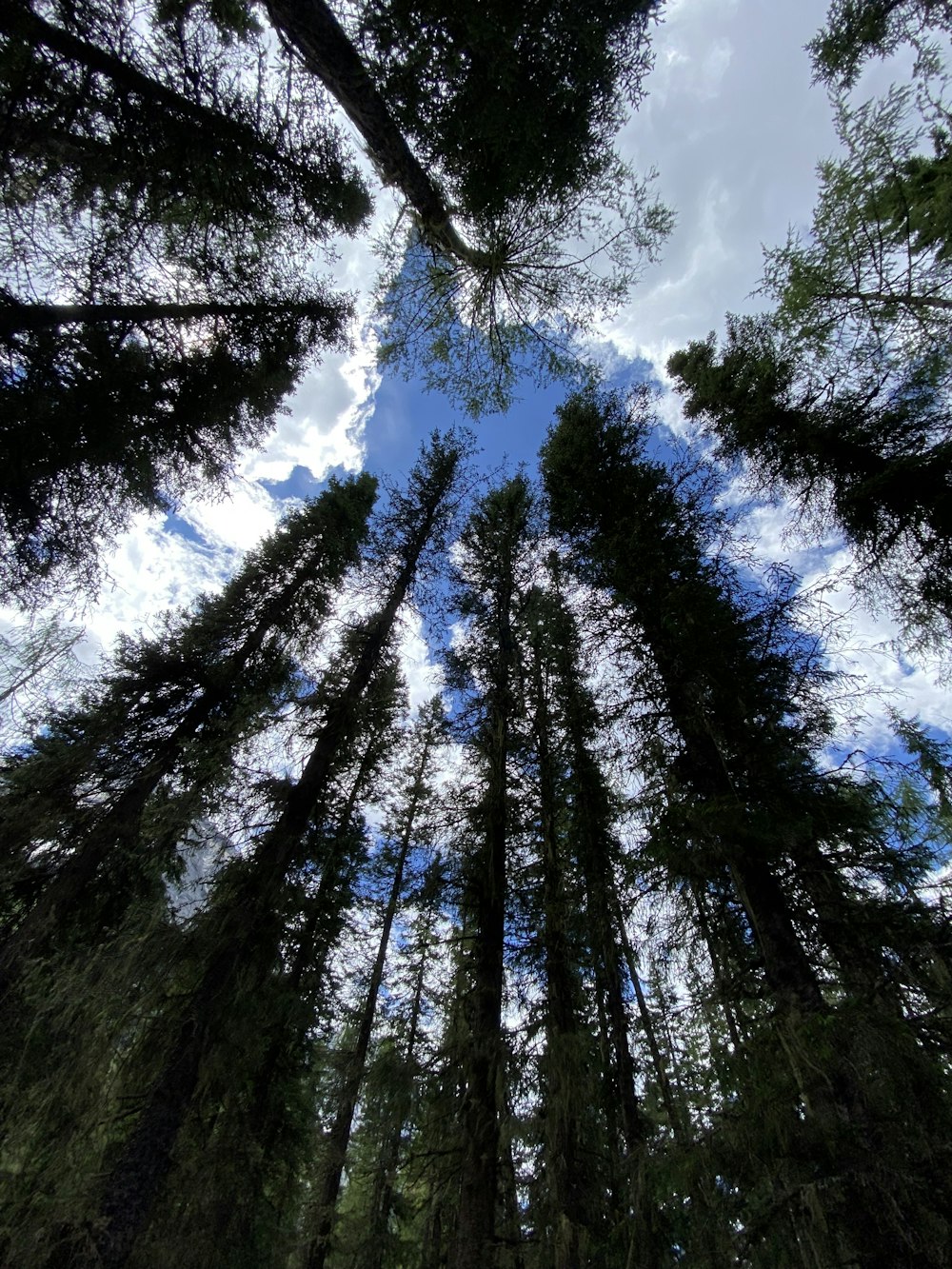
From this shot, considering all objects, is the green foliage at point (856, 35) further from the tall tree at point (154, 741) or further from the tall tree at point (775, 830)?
the tall tree at point (154, 741)

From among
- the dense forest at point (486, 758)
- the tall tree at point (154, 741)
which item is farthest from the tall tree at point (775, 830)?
the tall tree at point (154, 741)

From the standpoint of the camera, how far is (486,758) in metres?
7.85

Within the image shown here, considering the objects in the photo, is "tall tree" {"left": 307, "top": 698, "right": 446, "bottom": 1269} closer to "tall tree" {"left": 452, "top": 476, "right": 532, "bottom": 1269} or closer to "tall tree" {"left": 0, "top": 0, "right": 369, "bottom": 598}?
"tall tree" {"left": 452, "top": 476, "right": 532, "bottom": 1269}

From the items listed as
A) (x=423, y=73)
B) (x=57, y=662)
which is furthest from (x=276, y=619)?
(x=423, y=73)

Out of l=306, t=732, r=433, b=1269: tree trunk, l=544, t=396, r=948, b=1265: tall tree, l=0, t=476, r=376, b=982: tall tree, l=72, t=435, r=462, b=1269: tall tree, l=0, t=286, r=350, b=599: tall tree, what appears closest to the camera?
l=544, t=396, r=948, b=1265: tall tree

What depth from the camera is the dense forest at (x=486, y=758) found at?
3830 mm

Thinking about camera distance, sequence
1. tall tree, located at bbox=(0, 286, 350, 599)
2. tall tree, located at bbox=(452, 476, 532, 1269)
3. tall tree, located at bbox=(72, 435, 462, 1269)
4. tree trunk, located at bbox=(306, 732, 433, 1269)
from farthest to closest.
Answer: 1. tree trunk, located at bbox=(306, 732, 433, 1269)
2. tall tree, located at bbox=(0, 286, 350, 599)
3. tall tree, located at bbox=(452, 476, 532, 1269)
4. tall tree, located at bbox=(72, 435, 462, 1269)

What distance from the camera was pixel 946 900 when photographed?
3395 mm

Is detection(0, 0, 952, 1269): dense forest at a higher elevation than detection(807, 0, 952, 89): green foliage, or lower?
lower

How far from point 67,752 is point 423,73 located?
30.7 feet

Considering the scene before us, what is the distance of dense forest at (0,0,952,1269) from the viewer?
3830mm

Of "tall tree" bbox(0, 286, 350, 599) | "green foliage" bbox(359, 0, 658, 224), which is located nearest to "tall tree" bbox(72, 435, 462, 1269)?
"tall tree" bbox(0, 286, 350, 599)

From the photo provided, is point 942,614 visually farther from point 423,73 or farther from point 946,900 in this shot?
point 423,73

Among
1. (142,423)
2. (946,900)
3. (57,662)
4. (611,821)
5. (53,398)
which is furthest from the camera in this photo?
(57,662)
